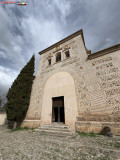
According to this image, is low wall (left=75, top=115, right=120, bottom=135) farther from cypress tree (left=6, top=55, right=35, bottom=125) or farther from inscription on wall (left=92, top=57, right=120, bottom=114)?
cypress tree (left=6, top=55, right=35, bottom=125)

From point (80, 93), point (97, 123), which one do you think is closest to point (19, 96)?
point (80, 93)

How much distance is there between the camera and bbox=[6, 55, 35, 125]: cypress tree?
22.2ft

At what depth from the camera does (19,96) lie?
23.9 ft

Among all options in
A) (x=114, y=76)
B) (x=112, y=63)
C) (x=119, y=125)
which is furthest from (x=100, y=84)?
(x=119, y=125)

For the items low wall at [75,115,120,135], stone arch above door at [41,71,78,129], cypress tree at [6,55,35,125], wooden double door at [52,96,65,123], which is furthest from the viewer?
cypress tree at [6,55,35,125]

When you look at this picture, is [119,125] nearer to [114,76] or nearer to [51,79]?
[114,76]

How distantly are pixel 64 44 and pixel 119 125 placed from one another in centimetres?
1039

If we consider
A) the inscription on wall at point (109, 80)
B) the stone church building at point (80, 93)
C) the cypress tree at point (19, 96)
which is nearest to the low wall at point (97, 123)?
the stone church building at point (80, 93)

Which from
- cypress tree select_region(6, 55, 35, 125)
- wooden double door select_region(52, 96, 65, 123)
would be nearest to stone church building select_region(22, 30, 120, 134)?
wooden double door select_region(52, 96, 65, 123)

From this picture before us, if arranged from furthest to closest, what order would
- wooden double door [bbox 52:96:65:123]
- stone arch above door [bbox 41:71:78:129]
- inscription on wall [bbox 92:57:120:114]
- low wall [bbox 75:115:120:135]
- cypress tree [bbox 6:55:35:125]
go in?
cypress tree [bbox 6:55:35:125] → wooden double door [bbox 52:96:65:123] → stone arch above door [bbox 41:71:78:129] → inscription on wall [bbox 92:57:120:114] → low wall [bbox 75:115:120:135]

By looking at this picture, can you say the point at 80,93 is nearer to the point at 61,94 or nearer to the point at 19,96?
the point at 61,94

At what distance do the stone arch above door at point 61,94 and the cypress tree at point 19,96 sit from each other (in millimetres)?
2206

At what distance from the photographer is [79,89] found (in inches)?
234

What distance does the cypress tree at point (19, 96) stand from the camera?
6759 millimetres
